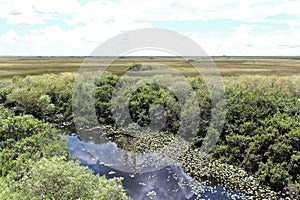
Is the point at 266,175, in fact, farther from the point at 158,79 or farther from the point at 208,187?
the point at 158,79

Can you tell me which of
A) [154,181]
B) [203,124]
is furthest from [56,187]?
[203,124]

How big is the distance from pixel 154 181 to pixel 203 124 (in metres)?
9.00

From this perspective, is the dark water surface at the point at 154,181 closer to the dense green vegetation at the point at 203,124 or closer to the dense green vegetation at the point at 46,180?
the dense green vegetation at the point at 203,124

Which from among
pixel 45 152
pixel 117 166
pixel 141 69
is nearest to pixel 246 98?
pixel 117 166

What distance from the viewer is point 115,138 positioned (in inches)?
1275

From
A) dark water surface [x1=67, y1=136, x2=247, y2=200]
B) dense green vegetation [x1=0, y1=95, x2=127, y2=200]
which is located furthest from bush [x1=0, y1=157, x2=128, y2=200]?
dark water surface [x1=67, y1=136, x2=247, y2=200]

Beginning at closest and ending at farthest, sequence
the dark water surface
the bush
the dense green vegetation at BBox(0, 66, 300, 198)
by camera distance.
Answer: the bush
the dense green vegetation at BBox(0, 66, 300, 198)
the dark water surface

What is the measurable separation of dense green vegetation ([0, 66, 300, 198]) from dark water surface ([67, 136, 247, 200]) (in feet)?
13.4

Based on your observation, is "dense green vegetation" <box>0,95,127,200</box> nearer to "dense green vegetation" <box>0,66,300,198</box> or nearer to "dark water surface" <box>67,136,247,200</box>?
"dense green vegetation" <box>0,66,300,198</box>

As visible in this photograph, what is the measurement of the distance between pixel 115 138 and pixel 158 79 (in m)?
12.4

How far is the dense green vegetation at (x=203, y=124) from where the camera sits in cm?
1585

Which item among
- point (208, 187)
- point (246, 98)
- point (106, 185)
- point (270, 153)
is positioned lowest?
point (208, 187)

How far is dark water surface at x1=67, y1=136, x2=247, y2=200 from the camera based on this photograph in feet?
63.8

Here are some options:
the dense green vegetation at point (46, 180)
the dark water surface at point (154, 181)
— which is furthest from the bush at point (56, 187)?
the dark water surface at point (154, 181)
